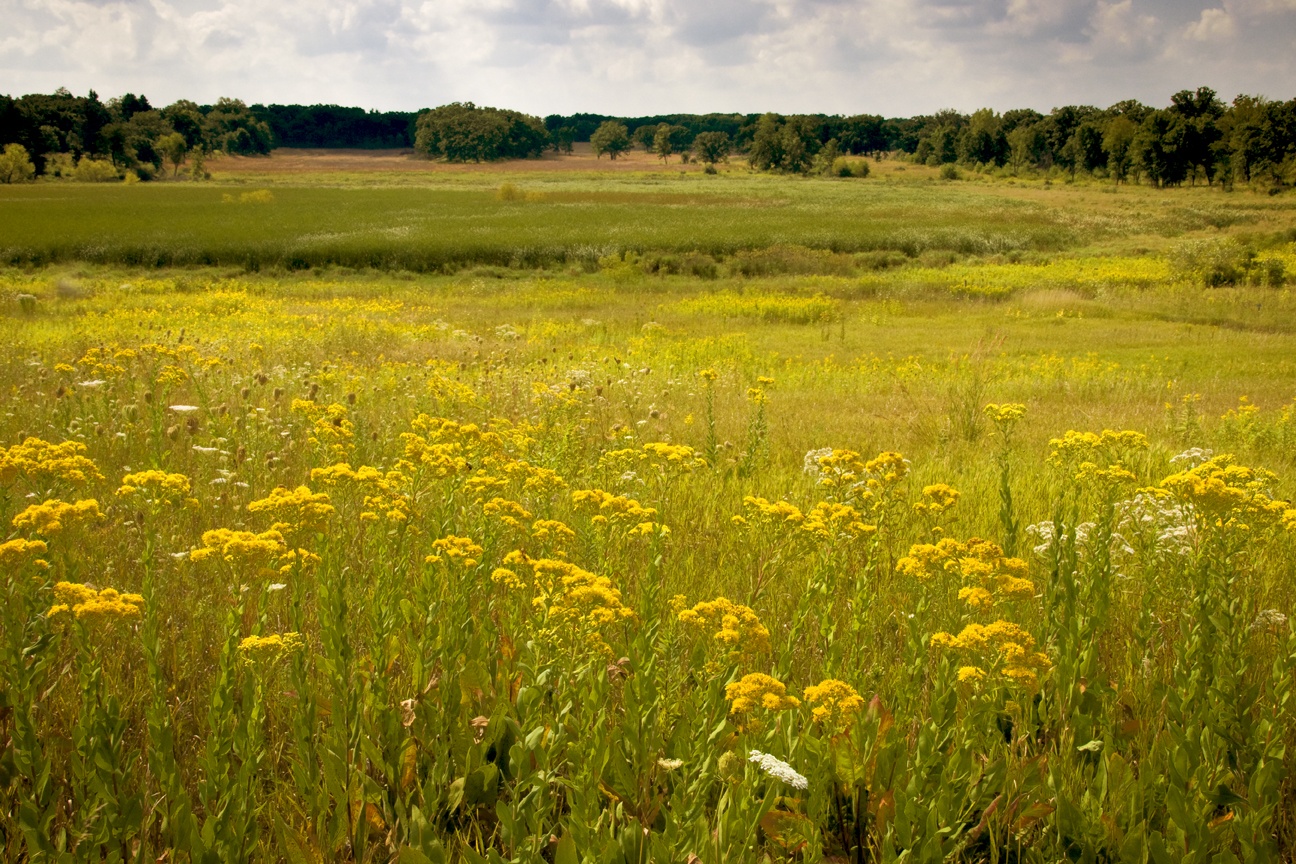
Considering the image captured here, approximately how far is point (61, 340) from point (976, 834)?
12.6 m

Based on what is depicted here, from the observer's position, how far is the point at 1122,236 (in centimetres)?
4031

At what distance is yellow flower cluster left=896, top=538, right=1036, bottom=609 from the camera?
2.52 m

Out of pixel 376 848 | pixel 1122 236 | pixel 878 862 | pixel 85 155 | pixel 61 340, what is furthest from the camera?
pixel 85 155

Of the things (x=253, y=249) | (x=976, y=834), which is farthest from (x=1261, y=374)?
(x=253, y=249)

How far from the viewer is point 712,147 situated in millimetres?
130500

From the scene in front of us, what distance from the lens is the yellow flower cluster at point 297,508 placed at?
2573 millimetres

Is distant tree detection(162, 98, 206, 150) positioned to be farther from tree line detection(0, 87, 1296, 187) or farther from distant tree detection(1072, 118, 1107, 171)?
distant tree detection(1072, 118, 1107, 171)

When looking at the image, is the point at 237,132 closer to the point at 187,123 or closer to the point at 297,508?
the point at 187,123

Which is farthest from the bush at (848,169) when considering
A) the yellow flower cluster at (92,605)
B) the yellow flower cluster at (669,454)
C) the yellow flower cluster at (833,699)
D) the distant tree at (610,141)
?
the yellow flower cluster at (92,605)

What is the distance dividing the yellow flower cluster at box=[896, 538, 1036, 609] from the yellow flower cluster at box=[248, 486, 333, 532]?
1.88 m

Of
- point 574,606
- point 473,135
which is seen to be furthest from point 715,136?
point 574,606

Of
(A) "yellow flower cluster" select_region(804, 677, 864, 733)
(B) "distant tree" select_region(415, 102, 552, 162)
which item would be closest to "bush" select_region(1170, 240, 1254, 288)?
(A) "yellow flower cluster" select_region(804, 677, 864, 733)

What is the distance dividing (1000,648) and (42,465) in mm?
3317

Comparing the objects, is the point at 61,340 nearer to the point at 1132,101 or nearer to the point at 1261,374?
the point at 1261,374
